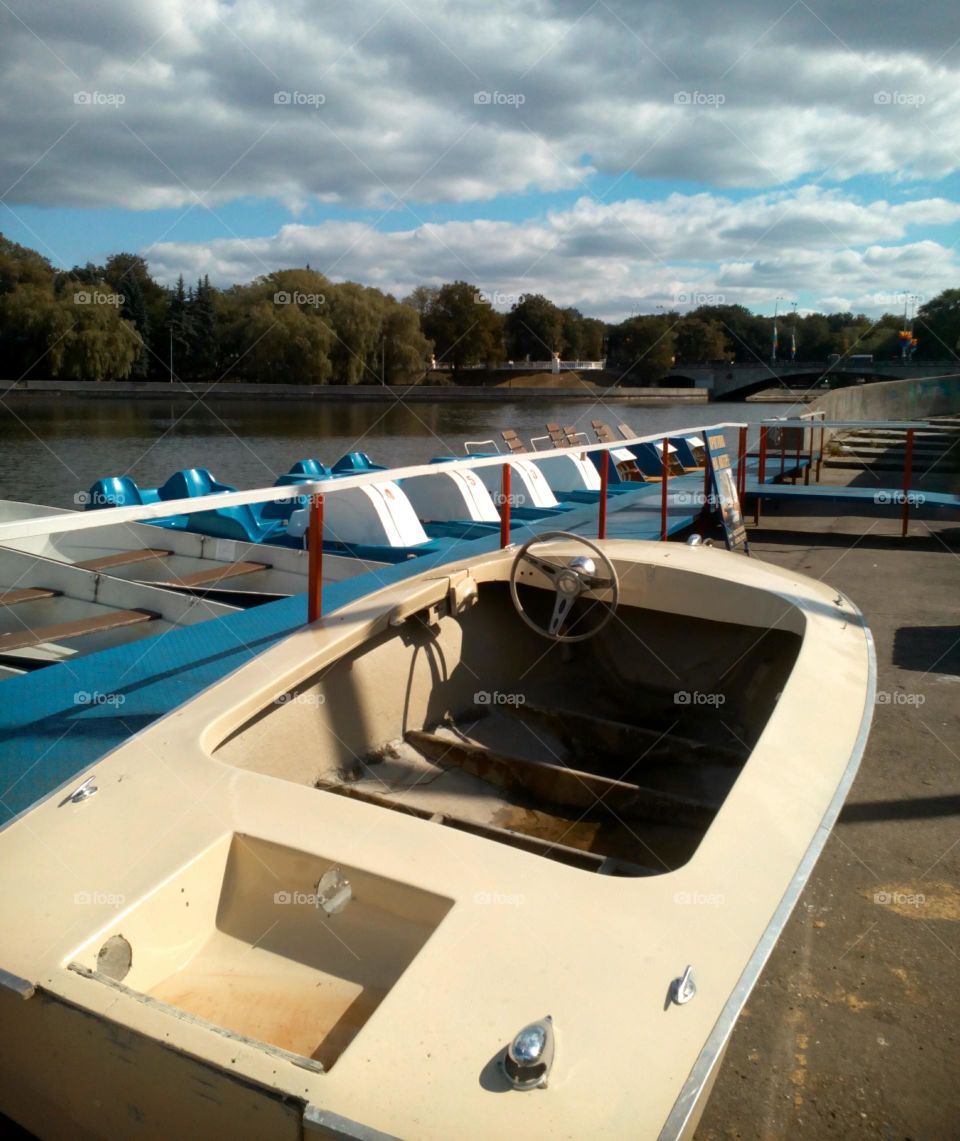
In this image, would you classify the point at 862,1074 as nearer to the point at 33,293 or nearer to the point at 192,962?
the point at 192,962

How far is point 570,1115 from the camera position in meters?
1.64

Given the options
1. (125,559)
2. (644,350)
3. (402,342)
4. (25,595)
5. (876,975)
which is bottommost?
(876,975)

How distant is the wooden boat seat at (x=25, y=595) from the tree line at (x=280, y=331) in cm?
2768

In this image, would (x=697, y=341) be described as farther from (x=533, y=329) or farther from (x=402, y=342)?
(x=402, y=342)

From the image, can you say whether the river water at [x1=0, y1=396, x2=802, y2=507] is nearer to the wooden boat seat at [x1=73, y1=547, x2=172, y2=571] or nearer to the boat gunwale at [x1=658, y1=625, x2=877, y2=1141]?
the wooden boat seat at [x1=73, y1=547, x2=172, y2=571]

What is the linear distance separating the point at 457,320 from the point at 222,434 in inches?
1290

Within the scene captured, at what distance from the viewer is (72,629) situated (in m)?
6.95

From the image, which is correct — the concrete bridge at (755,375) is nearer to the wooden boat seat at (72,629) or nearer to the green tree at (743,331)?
the green tree at (743,331)

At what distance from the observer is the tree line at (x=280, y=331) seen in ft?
146

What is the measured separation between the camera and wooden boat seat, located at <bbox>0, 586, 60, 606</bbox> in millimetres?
8084

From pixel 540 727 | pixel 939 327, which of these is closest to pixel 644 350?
pixel 939 327

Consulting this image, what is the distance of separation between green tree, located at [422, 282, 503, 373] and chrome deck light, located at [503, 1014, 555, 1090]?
66.7m

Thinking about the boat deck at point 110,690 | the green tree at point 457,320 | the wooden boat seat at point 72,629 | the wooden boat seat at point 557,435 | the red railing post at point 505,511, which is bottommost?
the wooden boat seat at point 72,629

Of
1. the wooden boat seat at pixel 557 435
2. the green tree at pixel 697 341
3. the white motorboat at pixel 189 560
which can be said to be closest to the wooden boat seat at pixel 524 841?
the white motorboat at pixel 189 560
